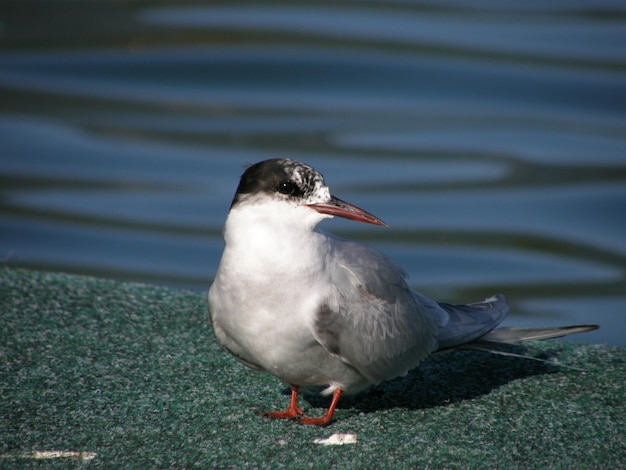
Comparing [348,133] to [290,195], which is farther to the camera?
[348,133]

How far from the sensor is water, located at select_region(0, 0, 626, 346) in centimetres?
639

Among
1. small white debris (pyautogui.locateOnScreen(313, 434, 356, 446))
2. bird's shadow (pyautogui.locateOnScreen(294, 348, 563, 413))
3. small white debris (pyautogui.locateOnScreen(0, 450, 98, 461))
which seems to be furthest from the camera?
bird's shadow (pyautogui.locateOnScreen(294, 348, 563, 413))

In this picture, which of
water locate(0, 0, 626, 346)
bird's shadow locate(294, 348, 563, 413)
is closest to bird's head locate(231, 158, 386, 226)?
bird's shadow locate(294, 348, 563, 413)

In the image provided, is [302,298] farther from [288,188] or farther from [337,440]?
[337,440]

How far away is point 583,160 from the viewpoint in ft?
23.3

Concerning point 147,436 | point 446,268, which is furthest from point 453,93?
point 147,436

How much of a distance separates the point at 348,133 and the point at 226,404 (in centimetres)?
464

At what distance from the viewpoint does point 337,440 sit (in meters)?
2.98

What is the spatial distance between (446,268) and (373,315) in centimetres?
322

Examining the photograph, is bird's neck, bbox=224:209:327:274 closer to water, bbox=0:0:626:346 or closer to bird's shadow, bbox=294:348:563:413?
bird's shadow, bbox=294:348:563:413

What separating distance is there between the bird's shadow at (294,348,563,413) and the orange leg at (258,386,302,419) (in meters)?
0.16

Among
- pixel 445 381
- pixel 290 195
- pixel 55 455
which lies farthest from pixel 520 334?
pixel 55 455

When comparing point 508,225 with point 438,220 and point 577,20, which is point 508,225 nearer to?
point 438,220

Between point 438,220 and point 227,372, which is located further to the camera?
point 438,220
